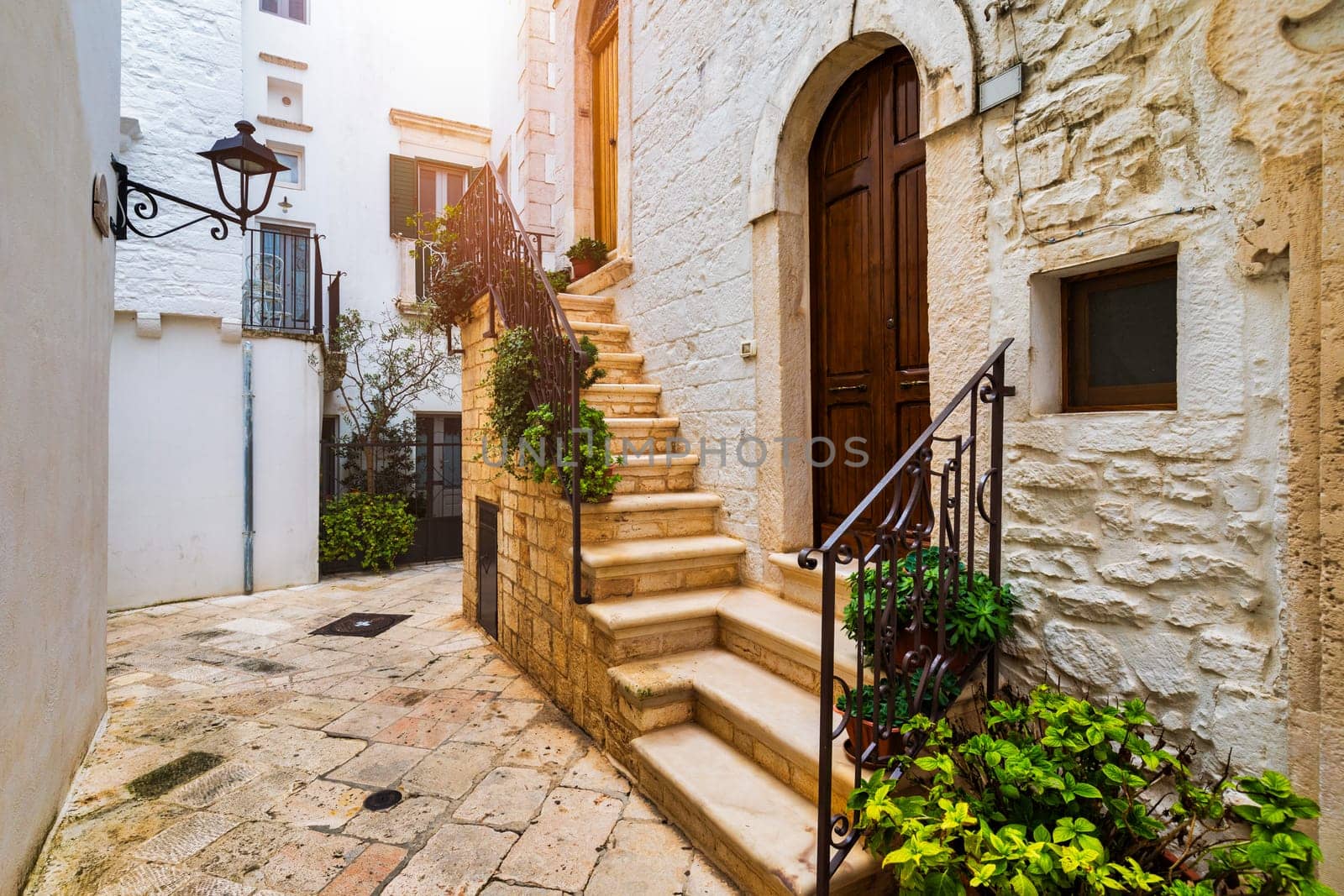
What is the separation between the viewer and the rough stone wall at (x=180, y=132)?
21.3 ft

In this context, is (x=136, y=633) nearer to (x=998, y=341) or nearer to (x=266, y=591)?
(x=266, y=591)

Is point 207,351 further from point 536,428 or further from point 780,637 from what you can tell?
point 780,637

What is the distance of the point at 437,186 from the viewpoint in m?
10.3

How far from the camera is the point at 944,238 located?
2572 mm

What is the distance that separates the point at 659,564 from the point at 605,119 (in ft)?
16.1

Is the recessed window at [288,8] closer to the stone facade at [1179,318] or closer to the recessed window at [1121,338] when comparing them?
the stone facade at [1179,318]

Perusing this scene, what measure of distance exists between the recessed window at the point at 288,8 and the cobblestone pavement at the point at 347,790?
9.13 m

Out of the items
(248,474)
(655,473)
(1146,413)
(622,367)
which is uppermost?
(622,367)

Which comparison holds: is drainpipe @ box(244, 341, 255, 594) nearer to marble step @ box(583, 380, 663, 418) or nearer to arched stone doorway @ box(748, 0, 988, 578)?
marble step @ box(583, 380, 663, 418)

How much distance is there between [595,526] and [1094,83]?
2811 millimetres

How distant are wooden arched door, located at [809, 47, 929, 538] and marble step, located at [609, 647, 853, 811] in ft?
3.41

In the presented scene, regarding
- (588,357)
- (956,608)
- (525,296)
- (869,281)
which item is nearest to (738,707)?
(956,608)

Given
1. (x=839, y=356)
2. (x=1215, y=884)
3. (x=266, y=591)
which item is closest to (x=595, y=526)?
(x=839, y=356)

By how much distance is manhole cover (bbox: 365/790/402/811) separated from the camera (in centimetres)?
268
